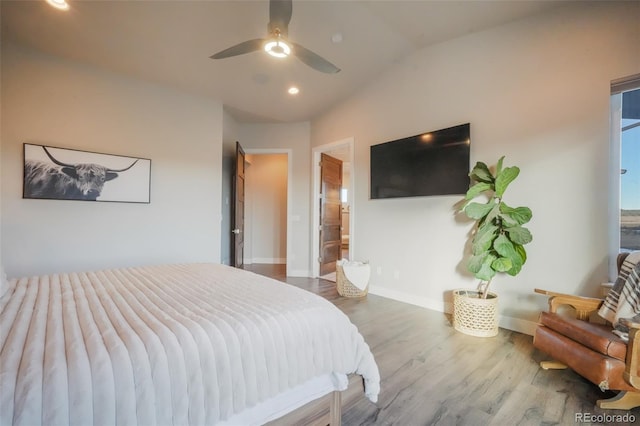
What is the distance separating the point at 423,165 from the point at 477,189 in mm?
783

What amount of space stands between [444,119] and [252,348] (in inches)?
127

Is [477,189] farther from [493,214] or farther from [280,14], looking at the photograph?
[280,14]

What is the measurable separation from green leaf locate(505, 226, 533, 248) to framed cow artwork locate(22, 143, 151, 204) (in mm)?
4119

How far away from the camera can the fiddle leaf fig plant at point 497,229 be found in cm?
241

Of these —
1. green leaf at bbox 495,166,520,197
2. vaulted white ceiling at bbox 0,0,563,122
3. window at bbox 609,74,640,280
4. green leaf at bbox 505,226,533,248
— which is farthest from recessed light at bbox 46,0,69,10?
window at bbox 609,74,640,280

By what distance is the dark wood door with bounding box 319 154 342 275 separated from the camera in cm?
490

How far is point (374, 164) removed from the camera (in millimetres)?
3881

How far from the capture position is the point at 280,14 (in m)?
1.97

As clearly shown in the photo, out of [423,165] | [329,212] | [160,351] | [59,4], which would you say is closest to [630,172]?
[423,165]

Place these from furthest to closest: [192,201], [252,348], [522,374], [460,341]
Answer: [192,201] < [460,341] < [522,374] < [252,348]

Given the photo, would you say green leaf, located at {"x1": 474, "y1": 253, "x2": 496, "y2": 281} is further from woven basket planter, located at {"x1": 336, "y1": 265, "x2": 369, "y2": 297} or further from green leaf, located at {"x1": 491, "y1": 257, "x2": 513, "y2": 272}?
woven basket planter, located at {"x1": 336, "y1": 265, "x2": 369, "y2": 297}

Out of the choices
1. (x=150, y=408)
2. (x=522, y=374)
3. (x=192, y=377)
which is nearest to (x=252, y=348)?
(x=192, y=377)

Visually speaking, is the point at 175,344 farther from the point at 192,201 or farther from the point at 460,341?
the point at 192,201

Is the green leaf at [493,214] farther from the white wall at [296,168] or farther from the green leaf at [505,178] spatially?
the white wall at [296,168]
